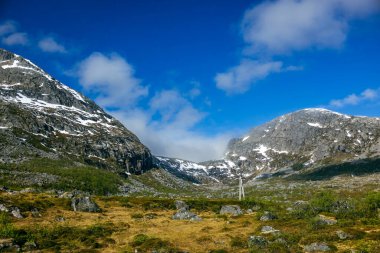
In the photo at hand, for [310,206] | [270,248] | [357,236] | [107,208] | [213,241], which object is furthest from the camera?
[107,208]

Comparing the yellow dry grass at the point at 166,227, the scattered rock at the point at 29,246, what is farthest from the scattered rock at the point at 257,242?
the scattered rock at the point at 29,246

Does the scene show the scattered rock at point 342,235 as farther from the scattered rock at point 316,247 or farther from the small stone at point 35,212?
the small stone at point 35,212


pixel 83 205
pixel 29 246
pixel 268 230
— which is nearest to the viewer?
pixel 29 246

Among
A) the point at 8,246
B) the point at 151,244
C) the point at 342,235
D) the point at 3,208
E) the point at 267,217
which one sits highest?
the point at 3,208

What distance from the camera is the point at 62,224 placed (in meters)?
61.0

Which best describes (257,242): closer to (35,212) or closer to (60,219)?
(60,219)

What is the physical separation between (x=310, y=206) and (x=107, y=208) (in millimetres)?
44427

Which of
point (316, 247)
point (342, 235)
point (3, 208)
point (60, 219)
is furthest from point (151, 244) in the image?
point (3, 208)

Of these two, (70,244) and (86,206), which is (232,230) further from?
(86,206)

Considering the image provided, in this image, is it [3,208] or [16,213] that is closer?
[16,213]

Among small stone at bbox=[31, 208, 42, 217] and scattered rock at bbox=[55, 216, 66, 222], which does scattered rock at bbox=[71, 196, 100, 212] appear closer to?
small stone at bbox=[31, 208, 42, 217]

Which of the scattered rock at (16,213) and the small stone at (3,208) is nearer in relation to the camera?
the scattered rock at (16,213)

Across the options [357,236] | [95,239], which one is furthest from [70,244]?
[357,236]

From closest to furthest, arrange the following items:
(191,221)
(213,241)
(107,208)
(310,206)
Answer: (213,241) < (191,221) < (310,206) < (107,208)
